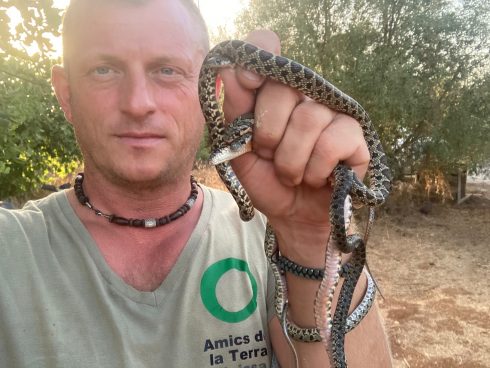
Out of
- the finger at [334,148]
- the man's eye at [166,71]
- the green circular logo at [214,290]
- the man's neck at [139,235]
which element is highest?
the man's eye at [166,71]

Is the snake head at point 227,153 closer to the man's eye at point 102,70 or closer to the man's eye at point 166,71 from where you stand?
the man's eye at point 166,71

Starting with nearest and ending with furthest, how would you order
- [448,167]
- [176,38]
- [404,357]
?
[176,38]
[404,357]
[448,167]

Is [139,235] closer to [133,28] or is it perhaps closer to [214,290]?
[214,290]

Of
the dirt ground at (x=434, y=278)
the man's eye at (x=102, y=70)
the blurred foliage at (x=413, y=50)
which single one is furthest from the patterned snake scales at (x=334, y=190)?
the blurred foliage at (x=413, y=50)

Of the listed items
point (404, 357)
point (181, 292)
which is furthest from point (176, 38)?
point (404, 357)

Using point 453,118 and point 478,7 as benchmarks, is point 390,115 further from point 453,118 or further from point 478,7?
point 478,7
